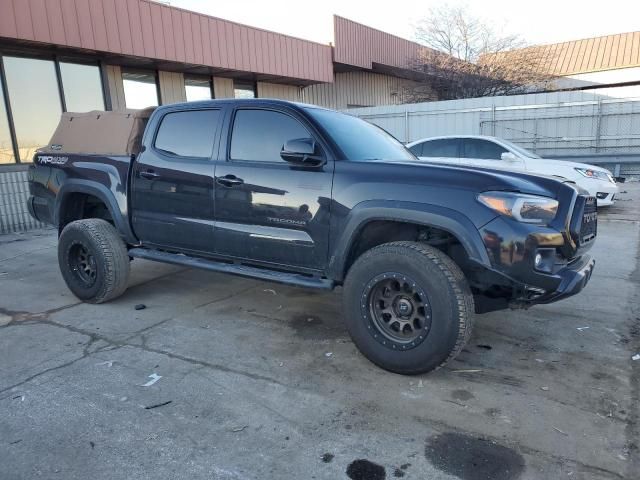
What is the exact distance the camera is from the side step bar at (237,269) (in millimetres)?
3734

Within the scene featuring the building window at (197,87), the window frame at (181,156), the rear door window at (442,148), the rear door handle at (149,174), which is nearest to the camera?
the window frame at (181,156)

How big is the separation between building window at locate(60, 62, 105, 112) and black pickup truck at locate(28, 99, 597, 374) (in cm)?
637

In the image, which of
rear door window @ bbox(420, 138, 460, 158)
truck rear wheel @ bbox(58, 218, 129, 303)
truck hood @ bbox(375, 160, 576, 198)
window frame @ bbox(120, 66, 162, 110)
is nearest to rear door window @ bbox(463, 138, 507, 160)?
rear door window @ bbox(420, 138, 460, 158)

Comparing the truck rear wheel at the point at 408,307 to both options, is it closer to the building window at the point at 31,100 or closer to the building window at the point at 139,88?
the building window at the point at 31,100

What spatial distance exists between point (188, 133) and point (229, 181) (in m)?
0.79

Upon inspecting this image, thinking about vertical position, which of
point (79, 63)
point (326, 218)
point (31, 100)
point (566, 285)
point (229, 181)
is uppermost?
point (79, 63)

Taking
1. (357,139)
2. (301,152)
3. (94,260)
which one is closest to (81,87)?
(94,260)

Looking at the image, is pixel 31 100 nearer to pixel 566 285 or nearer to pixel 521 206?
pixel 521 206

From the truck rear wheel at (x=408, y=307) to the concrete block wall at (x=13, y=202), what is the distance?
28.0 ft

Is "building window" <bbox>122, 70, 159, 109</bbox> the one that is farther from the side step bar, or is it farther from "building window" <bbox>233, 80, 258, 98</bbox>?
the side step bar

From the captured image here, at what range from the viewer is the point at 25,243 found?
849 cm

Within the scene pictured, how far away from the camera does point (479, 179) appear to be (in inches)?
124

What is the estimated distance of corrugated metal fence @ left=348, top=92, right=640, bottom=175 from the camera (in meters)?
14.7

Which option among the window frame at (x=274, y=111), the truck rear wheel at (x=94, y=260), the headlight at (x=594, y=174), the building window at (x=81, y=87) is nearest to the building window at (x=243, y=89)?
the building window at (x=81, y=87)
